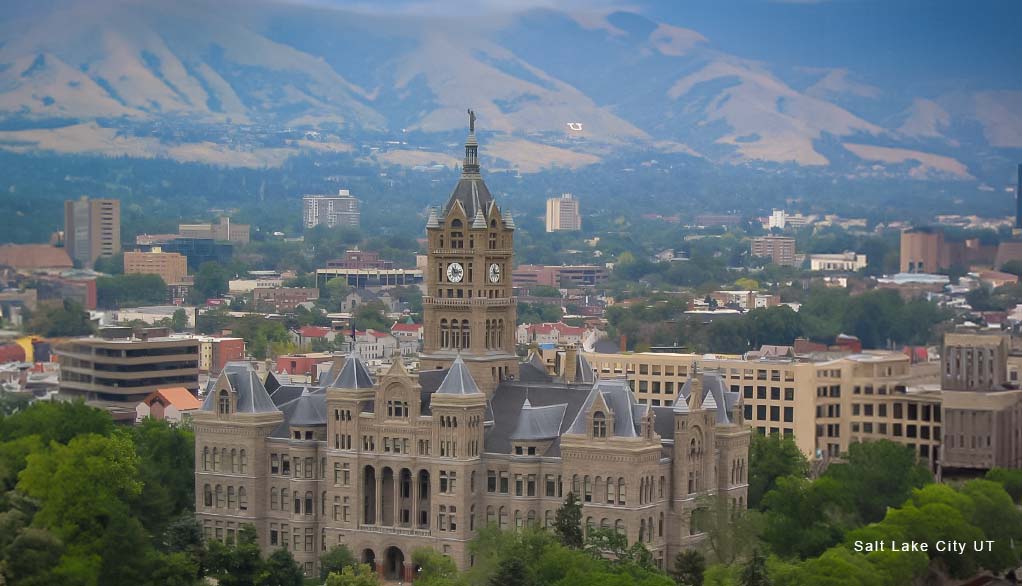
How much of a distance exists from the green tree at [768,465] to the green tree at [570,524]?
68.1 feet

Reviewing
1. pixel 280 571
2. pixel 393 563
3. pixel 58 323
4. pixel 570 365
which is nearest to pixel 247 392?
pixel 393 563

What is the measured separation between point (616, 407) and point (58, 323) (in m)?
73.7

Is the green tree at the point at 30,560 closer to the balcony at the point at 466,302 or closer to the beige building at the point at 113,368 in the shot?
the balcony at the point at 466,302

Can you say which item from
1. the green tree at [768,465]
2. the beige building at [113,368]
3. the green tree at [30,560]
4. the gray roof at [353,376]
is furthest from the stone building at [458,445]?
the beige building at [113,368]

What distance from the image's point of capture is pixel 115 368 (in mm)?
152875

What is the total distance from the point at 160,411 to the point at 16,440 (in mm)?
40888

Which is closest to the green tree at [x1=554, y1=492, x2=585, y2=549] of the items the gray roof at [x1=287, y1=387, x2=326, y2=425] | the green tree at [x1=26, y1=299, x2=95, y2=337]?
the gray roof at [x1=287, y1=387, x2=326, y2=425]

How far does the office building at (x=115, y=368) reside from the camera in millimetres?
152500

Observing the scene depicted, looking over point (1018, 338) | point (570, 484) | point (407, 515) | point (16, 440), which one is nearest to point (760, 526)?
point (570, 484)

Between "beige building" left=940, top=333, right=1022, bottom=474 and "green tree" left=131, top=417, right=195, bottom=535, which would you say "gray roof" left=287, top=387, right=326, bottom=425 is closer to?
"green tree" left=131, top=417, right=195, bottom=535

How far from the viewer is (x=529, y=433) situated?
99.9m

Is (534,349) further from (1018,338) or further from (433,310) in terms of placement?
(1018,338)

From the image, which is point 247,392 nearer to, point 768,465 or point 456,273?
point 456,273

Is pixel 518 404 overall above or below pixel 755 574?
above
